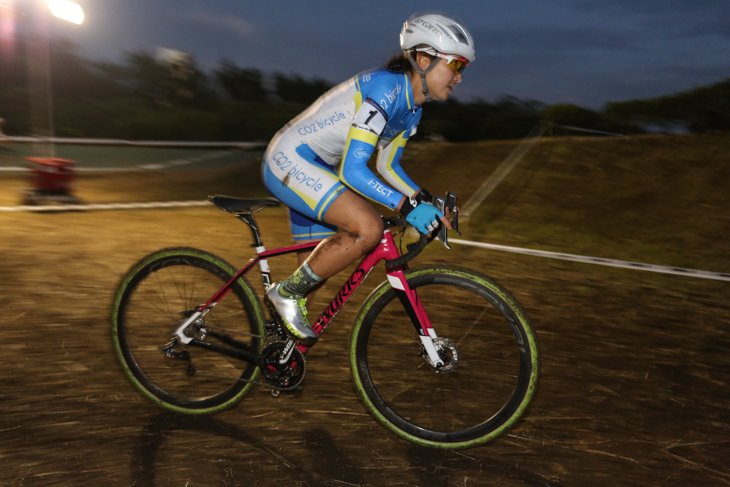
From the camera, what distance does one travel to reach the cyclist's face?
3090 millimetres

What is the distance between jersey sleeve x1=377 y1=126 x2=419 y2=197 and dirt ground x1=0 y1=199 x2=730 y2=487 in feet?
4.19

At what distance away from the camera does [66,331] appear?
451 centimetres

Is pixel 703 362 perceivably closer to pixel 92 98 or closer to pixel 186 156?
pixel 186 156

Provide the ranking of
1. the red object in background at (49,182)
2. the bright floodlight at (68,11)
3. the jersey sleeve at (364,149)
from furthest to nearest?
1. the bright floodlight at (68,11)
2. the red object in background at (49,182)
3. the jersey sleeve at (364,149)

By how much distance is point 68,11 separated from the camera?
11750mm

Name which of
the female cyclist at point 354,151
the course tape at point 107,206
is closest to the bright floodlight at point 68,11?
the course tape at point 107,206

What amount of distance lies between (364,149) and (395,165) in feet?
1.92

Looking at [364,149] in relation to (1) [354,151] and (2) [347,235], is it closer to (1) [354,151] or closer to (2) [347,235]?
(1) [354,151]

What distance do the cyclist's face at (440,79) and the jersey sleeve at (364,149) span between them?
37 centimetres

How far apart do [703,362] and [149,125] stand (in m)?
22.3

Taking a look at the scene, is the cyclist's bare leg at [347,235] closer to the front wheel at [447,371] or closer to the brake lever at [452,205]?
the front wheel at [447,371]

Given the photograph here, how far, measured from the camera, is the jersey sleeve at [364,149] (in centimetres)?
289

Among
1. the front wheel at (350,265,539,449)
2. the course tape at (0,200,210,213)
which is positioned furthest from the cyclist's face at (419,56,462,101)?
the course tape at (0,200,210,213)

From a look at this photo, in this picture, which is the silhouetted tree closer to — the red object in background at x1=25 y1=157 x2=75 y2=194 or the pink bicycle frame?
the red object in background at x1=25 y1=157 x2=75 y2=194
